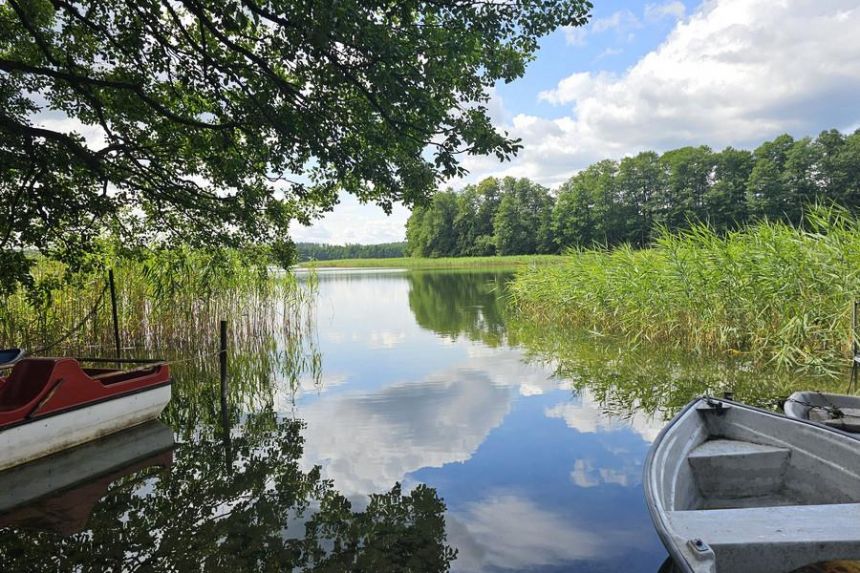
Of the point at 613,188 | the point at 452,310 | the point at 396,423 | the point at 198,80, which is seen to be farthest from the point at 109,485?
the point at 613,188

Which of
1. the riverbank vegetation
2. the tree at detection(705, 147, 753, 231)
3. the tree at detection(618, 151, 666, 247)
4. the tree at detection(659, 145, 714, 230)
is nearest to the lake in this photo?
the riverbank vegetation

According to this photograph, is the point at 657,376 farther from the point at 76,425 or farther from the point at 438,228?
the point at 438,228

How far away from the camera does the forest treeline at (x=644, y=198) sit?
210 ft

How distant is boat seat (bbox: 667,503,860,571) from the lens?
3139mm

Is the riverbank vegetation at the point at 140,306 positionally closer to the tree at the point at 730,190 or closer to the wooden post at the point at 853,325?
the wooden post at the point at 853,325

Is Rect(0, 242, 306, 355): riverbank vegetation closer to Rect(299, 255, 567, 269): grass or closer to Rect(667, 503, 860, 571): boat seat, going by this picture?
Rect(667, 503, 860, 571): boat seat

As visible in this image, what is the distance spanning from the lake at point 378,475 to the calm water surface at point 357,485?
0.02 meters

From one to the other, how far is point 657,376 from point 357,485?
7019mm

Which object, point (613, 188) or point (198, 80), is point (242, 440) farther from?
point (613, 188)

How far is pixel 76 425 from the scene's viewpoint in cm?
712

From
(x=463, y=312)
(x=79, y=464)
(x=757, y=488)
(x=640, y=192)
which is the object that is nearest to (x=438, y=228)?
(x=640, y=192)

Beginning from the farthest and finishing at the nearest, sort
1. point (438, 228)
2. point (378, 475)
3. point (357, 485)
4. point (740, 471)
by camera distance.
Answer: point (438, 228) → point (378, 475) → point (357, 485) → point (740, 471)

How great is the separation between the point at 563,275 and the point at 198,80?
43.5 feet

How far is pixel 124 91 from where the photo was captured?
26.3ft
